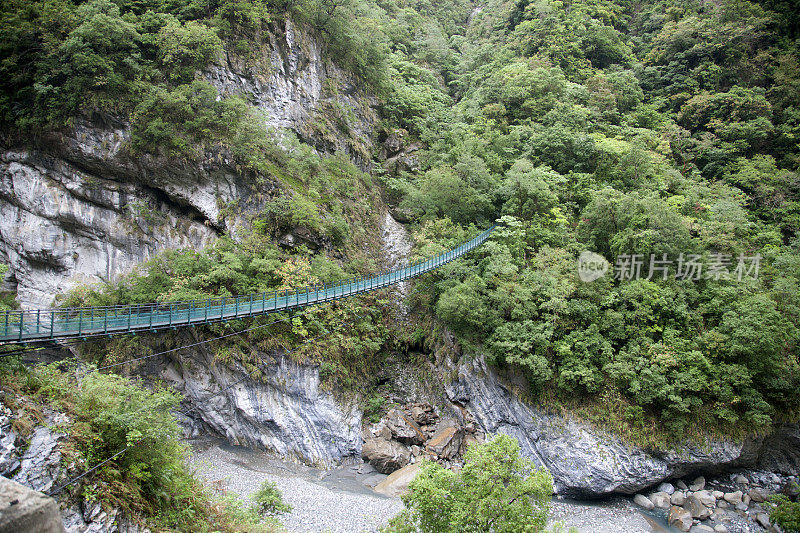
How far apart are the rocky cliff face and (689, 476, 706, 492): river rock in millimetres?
18821

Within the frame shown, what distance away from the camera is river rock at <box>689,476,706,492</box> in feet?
43.8

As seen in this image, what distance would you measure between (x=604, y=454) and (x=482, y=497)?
24.2ft

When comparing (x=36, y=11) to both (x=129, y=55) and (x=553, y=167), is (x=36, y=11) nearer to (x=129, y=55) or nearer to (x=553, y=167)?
Answer: (x=129, y=55)

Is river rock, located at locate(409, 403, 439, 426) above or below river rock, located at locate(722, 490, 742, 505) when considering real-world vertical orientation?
below

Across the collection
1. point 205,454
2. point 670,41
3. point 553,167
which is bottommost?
point 205,454

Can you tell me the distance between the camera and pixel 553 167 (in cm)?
2169

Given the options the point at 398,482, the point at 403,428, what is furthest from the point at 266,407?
the point at 398,482

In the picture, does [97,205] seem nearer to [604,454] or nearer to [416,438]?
[416,438]

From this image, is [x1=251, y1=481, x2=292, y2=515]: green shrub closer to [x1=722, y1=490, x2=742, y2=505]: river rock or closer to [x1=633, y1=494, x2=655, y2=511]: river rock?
[x1=633, y1=494, x2=655, y2=511]: river rock

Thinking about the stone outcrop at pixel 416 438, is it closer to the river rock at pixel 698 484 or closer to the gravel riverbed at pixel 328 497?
the gravel riverbed at pixel 328 497

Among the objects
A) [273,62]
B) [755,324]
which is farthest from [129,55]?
[755,324]

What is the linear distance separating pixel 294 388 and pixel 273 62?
1624 centimetres

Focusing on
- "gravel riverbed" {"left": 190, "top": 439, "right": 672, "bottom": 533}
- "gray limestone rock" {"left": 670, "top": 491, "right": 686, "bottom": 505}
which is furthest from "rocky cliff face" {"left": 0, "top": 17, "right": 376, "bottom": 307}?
"gray limestone rock" {"left": 670, "top": 491, "right": 686, "bottom": 505}

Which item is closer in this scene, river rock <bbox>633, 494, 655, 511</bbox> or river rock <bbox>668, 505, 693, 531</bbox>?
river rock <bbox>668, 505, 693, 531</bbox>
